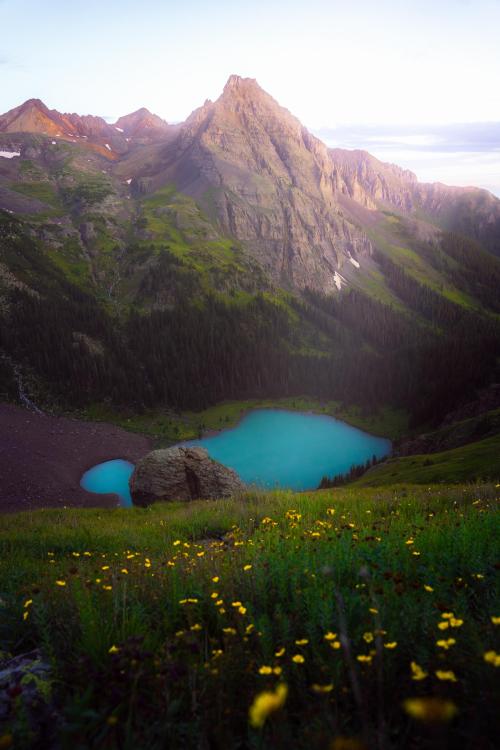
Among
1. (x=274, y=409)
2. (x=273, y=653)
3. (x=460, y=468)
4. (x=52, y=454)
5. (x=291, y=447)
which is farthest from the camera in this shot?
(x=274, y=409)

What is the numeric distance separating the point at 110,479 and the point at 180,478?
55900 millimetres

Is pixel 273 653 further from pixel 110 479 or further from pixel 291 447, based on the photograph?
pixel 291 447

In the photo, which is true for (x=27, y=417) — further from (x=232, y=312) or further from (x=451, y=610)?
(x=451, y=610)

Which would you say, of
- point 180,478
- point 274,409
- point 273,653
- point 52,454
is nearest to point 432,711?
point 273,653

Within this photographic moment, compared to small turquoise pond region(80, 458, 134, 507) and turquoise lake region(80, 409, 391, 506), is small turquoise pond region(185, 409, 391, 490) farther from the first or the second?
small turquoise pond region(80, 458, 134, 507)

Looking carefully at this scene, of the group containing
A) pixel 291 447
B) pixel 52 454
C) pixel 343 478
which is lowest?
pixel 343 478

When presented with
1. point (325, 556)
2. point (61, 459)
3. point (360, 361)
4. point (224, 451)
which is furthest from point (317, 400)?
point (325, 556)

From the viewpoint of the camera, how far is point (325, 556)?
6.30m

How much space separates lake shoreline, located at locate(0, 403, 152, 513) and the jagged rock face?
38.2 meters

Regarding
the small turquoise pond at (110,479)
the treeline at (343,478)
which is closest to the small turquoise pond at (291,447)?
the treeline at (343,478)

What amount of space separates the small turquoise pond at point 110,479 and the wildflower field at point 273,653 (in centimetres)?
7766

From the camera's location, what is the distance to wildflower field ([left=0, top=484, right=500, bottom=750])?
2.92 m

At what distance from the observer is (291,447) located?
11050cm

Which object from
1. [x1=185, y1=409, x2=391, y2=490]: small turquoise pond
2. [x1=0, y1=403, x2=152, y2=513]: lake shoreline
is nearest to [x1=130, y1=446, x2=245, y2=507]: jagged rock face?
[x1=0, y1=403, x2=152, y2=513]: lake shoreline
